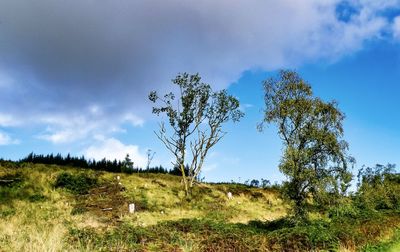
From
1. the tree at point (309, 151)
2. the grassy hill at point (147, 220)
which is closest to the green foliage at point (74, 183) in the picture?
the grassy hill at point (147, 220)

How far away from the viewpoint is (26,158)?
194 ft

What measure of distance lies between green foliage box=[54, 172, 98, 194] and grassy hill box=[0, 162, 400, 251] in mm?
80

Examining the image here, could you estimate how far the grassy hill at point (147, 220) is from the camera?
988 centimetres

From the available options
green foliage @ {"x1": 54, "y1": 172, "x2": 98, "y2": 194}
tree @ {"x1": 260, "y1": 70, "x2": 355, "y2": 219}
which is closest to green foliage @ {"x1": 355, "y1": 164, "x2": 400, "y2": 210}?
tree @ {"x1": 260, "y1": 70, "x2": 355, "y2": 219}

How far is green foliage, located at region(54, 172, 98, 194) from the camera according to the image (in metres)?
31.7

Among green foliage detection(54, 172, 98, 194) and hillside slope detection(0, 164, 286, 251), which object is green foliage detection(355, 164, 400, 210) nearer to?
hillside slope detection(0, 164, 286, 251)

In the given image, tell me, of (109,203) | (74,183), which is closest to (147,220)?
(109,203)

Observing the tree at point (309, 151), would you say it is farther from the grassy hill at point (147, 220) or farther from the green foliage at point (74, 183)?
the green foliage at point (74, 183)

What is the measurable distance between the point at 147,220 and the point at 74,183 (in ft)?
35.2

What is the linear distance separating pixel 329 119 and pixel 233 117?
71.2 feet

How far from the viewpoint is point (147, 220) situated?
24.4 m

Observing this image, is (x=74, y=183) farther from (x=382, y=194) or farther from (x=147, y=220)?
(x=382, y=194)

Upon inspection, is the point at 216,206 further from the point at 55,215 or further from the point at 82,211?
the point at 55,215

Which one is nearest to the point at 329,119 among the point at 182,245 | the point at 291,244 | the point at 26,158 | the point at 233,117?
the point at 291,244
